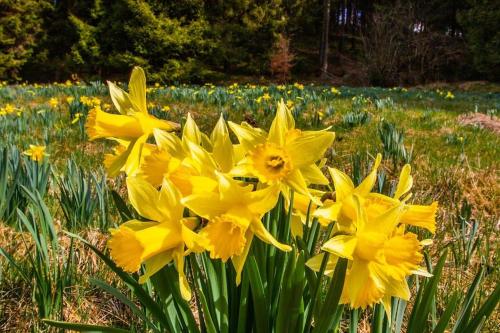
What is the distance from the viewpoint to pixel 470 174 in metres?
2.98

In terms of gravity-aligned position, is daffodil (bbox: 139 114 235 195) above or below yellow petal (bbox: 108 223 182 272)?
above

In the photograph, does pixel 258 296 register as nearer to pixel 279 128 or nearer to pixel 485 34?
pixel 279 128

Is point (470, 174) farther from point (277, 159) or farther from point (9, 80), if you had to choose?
point (9, 80)

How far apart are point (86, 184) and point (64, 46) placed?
24.6 m

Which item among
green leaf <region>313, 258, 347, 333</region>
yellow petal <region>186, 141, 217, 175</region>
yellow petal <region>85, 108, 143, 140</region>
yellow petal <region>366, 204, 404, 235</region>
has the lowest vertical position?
green leaf <region>313, 258, 347, 333</region>

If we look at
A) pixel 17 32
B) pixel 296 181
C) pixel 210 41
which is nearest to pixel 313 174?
pixel 296 181

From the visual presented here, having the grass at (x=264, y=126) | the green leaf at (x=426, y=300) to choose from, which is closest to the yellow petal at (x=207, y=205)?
the grass at (x=264, y=126)

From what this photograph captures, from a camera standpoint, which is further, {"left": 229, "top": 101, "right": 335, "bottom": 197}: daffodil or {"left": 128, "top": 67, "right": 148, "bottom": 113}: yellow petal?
{"left": 128, "top": 67, "right": 148, "bottom": 113}: yellow petal

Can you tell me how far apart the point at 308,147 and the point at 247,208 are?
0.16 metres

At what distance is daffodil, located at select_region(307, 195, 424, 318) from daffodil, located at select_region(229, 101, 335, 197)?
107 mm

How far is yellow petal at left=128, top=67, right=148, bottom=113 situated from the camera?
2.93 feet

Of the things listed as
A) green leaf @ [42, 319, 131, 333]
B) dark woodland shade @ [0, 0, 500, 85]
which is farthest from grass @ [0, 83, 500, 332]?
dark woodland shade @ [0, 0, 500, 85]

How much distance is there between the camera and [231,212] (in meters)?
0.73

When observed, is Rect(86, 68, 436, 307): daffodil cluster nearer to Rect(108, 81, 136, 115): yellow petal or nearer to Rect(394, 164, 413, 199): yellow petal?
Rect(394, 164, 413, 199): yellow petal
